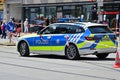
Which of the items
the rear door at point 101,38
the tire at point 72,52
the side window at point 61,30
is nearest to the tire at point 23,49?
the side window at point 61,30

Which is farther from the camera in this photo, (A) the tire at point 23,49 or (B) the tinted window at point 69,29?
(A) the tire at point 23,49

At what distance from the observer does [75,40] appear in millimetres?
16750

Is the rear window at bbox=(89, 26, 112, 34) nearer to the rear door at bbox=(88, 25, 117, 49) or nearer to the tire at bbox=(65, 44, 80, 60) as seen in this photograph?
the rear door at bbox=(88, 25, 117, 49)

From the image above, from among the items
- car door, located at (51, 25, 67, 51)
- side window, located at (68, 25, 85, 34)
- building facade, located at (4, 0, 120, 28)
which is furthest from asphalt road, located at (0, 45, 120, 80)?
building facade, located at (4, 0, 120, 28)

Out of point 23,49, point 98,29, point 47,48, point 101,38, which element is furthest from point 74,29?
point 23,49

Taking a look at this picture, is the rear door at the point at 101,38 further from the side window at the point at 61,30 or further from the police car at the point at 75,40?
the side window at the point at 61,30

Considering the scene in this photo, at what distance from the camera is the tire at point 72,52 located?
16812 millimetres

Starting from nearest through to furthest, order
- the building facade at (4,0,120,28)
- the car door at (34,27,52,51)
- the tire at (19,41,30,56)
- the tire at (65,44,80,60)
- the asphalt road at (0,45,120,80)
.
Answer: the asphalt road at (0,45,120,80) < the tire at (65,44,80,60) < the car door at (34,27,52,51) < the tire at (19,41,30,56) < the building facade at (4,0,120,28)

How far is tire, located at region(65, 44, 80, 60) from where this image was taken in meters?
16.8

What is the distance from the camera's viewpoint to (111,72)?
12.9 m

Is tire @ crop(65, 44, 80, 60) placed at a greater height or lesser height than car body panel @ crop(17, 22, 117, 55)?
lesser

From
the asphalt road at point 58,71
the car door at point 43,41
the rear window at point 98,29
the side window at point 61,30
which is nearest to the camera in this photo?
the asphalt road at point 58,71

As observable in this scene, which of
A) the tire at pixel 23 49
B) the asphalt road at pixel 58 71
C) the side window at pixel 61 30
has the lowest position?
the asphalt road at pixel 58 71

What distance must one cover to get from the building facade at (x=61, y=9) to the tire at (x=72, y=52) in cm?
2067
